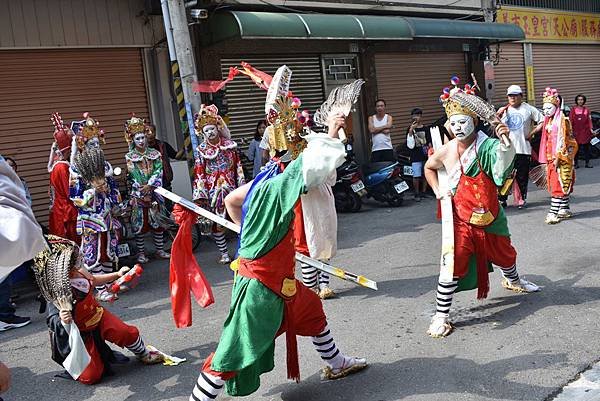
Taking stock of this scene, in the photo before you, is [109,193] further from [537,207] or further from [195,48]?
[537,207]

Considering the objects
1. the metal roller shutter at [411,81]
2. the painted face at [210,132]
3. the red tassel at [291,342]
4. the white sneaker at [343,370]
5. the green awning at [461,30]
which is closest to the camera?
the red tassel at [291,342]

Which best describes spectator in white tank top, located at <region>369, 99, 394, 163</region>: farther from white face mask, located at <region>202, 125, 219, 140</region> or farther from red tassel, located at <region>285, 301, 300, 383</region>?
red tassel, located at <region>285, 301, 300, 383</region>

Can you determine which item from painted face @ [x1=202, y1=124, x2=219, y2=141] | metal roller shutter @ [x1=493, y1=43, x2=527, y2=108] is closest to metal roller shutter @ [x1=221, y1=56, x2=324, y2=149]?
painted face @ [x1=202, y1=124, x2=219, y2=141]

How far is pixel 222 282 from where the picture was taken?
6.73 meters

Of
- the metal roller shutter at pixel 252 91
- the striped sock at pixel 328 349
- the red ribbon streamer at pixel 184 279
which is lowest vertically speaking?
the striped sock at pixel 328 349

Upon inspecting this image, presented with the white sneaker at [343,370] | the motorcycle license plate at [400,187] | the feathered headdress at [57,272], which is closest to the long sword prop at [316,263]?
the white sneaker at [343,370]

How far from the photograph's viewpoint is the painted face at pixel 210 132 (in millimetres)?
7602

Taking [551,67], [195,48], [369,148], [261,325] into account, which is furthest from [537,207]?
[551,67]

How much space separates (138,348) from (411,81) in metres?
11.3

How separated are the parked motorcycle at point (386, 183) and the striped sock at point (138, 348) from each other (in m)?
6.78

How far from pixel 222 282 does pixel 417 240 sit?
267 centimetres

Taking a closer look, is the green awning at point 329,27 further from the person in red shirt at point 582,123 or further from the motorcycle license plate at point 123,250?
the motorcycle license plate at point 123,250

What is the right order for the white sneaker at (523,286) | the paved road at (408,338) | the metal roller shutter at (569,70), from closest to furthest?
the paved road at (408,338)
the white sneaker at (523,286)
the metal roller shutter at (569,70)

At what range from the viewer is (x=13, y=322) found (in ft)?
19.4
